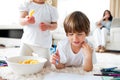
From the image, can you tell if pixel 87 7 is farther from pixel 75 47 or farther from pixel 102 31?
pixel 75 47

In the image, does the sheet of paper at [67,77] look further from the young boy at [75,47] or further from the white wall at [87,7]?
the white wall at [87,7]

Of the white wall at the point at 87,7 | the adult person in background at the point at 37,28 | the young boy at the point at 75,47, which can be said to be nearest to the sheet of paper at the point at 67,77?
the young boy at the point at 75,47

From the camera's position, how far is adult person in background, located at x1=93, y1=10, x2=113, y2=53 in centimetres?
390

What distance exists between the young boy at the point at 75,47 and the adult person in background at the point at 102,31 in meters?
2.35

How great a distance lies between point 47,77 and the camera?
49.1 inches

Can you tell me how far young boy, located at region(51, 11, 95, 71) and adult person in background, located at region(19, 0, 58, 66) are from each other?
233mm

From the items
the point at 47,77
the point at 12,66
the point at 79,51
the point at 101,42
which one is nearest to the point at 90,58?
the point at 79,51

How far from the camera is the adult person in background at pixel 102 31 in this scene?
154 inches

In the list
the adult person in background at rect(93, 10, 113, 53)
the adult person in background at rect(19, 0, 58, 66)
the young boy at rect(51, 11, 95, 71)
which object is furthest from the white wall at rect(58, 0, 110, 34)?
the young boy at rect(51, 11, 95, 71)

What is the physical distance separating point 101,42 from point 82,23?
2.60 metres

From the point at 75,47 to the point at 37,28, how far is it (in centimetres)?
35

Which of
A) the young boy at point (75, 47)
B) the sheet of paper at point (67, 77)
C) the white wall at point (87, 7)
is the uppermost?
the white wall at point (87, 7)

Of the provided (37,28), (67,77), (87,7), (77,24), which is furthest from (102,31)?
(67,77)

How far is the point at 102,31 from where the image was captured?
4020 mm
